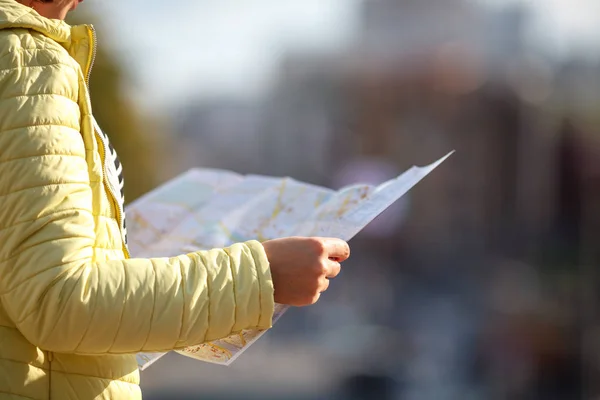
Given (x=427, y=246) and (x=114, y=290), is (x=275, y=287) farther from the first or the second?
(x=427, y=246)

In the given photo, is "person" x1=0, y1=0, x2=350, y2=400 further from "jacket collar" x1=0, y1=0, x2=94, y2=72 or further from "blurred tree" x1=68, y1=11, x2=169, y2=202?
"blurred tree" x1=68, y1=11, x2=169, y2=202

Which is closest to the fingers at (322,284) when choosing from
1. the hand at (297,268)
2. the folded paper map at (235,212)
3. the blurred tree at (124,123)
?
the hand at (297,268)

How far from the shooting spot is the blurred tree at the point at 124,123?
10898 mm

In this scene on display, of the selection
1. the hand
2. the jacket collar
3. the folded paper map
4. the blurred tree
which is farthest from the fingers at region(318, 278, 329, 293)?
the blurred tree

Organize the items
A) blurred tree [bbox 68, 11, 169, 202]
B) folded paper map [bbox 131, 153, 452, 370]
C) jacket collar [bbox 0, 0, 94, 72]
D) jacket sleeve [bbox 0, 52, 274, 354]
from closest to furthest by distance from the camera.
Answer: jacket sleeve [bbox 0, 52, 274, 354] → jacket collar [bbox 0, 0, 94, 72] → folded paper map [bbox 131, 153, 452, 370] → blurred tree [bbox 68, 11, 169, 202]

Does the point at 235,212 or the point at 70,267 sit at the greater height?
the point at 70,267

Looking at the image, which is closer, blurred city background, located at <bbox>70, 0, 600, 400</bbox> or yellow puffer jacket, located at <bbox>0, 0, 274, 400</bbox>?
yellow puffer jacket, located at <bbox>0, 0, 274, 400</bbox>

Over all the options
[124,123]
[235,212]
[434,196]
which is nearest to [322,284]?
[235,212]

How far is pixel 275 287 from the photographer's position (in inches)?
57.9

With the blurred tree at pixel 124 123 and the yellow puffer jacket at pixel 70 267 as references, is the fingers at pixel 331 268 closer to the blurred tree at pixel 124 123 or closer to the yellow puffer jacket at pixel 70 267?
the yellow puffer jacket at pixel 70 267

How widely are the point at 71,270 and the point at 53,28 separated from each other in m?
0.39

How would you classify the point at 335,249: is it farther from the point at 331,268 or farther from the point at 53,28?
the point at 53,28

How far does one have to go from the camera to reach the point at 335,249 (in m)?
1.53

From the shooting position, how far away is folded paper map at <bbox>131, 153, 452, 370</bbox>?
6.05ft
